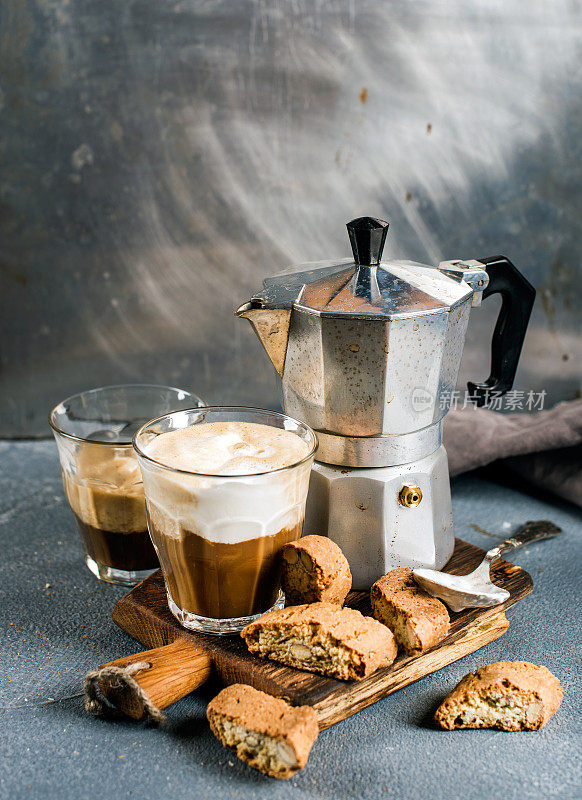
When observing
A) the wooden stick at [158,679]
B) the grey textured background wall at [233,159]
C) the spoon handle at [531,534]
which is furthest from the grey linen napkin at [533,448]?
the wooden stick at [158,679]

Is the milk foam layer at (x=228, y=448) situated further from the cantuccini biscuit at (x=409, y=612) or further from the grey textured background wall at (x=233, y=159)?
the grey textured background wall at (x=233, y=159)

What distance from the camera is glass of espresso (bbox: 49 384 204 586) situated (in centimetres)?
76

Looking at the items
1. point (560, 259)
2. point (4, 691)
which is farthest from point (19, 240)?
point (560, 259)

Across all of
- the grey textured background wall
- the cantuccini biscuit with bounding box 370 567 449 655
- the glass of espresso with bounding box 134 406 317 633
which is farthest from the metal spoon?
the grey textured background wall

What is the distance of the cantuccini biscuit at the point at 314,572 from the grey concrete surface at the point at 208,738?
10 centimetres

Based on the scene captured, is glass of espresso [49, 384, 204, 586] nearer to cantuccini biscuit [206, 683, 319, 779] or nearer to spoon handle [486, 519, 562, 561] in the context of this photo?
cantuccini biscuit [206, 683, 319, 779]

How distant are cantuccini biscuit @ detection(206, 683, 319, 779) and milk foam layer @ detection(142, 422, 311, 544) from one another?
0.42 ft

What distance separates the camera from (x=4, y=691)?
0.65 meters

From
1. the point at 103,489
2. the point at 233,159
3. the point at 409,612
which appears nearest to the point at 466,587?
the point at 409,612

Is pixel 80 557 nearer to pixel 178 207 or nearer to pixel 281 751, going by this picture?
pixel 281 751

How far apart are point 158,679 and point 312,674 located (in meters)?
0.12

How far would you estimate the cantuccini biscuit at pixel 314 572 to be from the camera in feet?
2.14

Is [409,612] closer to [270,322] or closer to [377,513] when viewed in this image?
[377,513]

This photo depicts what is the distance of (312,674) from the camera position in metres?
0.62
